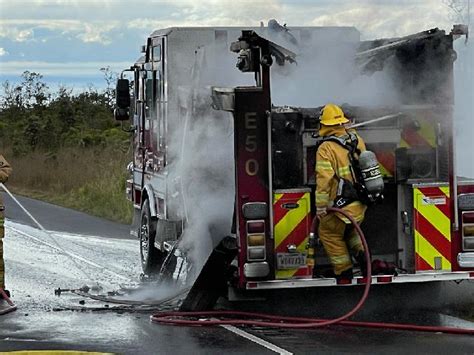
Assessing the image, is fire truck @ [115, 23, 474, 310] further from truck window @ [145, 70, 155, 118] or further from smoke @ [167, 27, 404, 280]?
truck window @ [145, 70, 155, 118]

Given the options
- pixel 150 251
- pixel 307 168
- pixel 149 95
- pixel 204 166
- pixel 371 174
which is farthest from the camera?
pixel 149 95

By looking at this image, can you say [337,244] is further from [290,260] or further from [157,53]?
[157,53]

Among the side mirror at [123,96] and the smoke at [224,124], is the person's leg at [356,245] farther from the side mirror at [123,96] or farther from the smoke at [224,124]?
the side mirror at [123,96]

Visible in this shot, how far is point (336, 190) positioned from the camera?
9258 millimetres

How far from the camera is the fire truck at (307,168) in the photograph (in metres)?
9.27

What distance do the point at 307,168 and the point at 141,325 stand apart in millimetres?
1952

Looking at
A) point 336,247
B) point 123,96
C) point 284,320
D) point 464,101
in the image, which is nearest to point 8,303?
point 284,320

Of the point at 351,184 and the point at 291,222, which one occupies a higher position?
the point at 351,184

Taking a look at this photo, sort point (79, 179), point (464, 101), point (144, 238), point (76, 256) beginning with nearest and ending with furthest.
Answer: point (464, 101) < point (144, 238) < point (76, 256) < point (79, 179)

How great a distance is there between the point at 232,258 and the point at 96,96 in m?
35.1

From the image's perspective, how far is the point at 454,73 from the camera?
32.2ft

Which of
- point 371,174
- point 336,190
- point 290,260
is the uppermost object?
point 371,174

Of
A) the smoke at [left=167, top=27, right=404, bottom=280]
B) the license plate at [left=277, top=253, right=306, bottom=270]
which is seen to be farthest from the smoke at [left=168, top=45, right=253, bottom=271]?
the license plate at [left=277, top=253, right=306, bottom=270]

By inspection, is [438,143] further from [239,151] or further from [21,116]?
[21,116]
